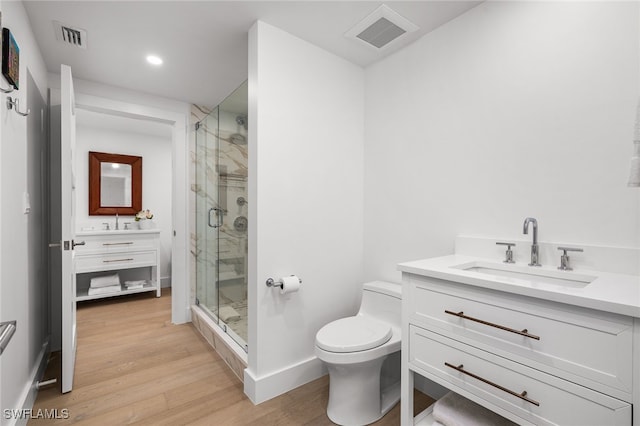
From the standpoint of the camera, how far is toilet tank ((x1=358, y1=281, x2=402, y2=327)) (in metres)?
1.86

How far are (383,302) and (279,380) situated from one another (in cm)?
83

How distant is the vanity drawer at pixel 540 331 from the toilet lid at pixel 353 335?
387 millimetres

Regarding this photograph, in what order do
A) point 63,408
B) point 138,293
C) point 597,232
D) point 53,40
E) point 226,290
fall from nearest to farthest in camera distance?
point 597,232
point 63,408
point 53,40
point 226,290
point 138,293

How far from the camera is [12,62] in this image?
4.34 ft

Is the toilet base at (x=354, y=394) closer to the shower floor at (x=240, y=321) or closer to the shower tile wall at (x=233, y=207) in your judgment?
the shower floor at (x=240, y=321)

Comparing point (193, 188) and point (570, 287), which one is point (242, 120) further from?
point (570, 287)

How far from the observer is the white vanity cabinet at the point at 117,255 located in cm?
352

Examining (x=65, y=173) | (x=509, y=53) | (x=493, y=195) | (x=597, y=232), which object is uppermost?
(x=509, y=53)

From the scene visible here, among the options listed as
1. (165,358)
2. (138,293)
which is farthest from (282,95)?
(138,293)

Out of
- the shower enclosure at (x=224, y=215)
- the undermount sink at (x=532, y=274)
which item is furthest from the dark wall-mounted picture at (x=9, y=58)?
the undermount sink at (x=532, y=274)

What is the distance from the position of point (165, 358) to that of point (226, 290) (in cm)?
68

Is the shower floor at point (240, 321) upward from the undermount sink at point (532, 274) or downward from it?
downward

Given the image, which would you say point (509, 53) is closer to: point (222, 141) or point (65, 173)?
point (222, 141)

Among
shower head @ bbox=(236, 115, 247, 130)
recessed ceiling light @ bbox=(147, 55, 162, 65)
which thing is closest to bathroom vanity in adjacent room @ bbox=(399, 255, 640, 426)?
shower head @ bbox=(236, 115, 247, 130)
